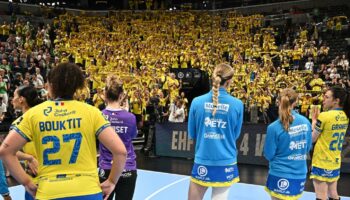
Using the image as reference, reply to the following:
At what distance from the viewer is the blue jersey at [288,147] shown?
3863 mm

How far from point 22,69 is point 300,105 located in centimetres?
1031

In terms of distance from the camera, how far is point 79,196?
7.88 ft

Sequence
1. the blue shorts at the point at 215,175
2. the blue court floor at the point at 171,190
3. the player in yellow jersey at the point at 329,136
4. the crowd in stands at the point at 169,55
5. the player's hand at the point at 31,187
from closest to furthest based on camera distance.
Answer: the player's hand at the point at 31,187 → the blue shorts at the point at 215,175 → the player in yellow jersey at the point at 329,136 → the blue court floor at the point at 171,190 → the crowd in stands at the point at 169,55

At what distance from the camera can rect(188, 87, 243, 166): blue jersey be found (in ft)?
12.0

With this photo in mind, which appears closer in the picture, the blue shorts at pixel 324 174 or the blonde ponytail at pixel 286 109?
the blonde ponytail at pixel 286 109

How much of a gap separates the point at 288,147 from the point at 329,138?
1.14m

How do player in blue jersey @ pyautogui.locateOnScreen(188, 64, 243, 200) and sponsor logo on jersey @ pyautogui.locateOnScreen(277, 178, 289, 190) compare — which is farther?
sponsor logo on jersey @ pyautogui.locateOnScreen(277, 178, 289, 190)

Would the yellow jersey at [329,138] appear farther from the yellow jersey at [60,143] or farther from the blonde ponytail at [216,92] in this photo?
the yellow jersey at [60,143]

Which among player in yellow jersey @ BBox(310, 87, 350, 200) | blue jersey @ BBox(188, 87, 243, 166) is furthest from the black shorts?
player in yellow jersey @ BBox(310, 87, 350, 200)

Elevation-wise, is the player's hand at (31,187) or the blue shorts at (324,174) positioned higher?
the player's hand at (31,187)

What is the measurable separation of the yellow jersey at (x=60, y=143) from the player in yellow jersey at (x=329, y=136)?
314 centimetres

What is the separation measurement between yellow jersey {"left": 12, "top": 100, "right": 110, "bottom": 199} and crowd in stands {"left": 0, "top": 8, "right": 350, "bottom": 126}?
779cm

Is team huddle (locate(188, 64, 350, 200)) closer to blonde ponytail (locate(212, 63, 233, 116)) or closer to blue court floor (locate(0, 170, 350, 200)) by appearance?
blonde ponytail (locate(212, 63, 233, 116))

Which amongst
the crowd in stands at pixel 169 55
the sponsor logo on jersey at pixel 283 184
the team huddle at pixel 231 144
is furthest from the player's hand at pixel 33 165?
the crowd in stands at pixel 169 55
